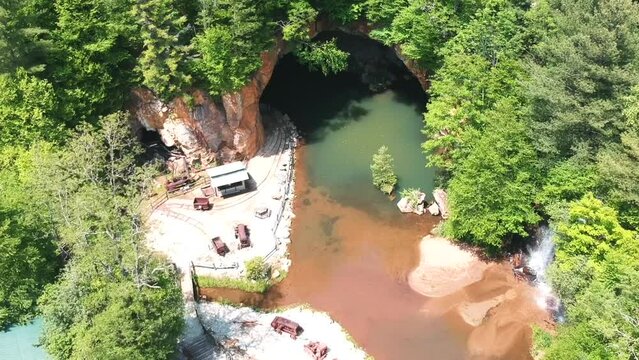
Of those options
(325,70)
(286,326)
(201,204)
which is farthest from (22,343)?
(325,70)

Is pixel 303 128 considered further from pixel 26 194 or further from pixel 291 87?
pixel 26 194

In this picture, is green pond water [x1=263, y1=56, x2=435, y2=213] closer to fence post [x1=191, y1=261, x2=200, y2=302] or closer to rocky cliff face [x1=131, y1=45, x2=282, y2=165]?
rocky cliff face [x1=131, y1=45, x2=282, y2=165]

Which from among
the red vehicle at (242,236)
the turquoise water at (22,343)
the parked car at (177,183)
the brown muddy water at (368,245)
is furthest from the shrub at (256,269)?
the turquoise water at (22,343)

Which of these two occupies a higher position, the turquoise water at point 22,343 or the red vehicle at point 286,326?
the turquoise water at point 22,343

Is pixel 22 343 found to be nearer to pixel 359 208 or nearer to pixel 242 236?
pixel 242 236

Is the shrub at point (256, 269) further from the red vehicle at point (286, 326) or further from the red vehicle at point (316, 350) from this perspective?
the red vehicle at point (316, 350)

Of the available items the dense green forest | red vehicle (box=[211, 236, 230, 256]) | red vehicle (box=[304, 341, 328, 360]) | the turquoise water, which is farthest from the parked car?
red vehicle (box=[304, 341, 328, 360])
